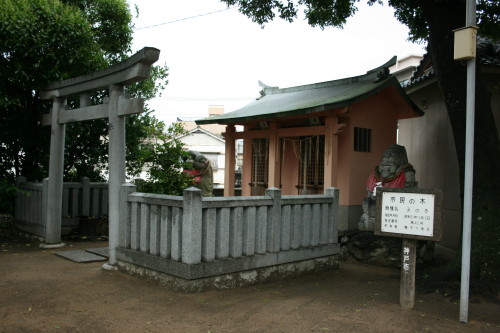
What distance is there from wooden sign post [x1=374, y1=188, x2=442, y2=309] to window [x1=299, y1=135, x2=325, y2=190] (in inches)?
203

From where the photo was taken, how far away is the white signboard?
5.85 meters

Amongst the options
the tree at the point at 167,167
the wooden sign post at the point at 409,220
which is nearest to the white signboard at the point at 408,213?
the wooden sign post at the point at 409,220

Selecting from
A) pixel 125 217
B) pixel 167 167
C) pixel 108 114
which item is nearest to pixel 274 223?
pixel 167 167

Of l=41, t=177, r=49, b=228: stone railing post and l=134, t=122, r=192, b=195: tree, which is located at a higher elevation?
l=134, t=122, r=192, b=195: tree

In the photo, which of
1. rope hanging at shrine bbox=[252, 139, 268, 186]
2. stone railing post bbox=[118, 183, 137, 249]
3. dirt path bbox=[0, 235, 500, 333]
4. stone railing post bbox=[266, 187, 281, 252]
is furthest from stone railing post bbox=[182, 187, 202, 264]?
rope hanging at shrine bbox=[252, 139, 268, 186]

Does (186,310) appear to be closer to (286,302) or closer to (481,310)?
(286,302)

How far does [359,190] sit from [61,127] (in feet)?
24.6

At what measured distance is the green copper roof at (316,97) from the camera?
10109mm

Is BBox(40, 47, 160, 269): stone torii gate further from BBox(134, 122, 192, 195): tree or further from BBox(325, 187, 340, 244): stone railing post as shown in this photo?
BBox(325, 187, 340, 244): stone railing post

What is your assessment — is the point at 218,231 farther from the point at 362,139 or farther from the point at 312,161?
the point at 362,139

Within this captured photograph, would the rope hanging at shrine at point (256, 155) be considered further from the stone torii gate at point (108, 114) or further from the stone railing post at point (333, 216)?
the stone torii gate at point (108, 114)

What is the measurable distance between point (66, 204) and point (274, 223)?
6594 mm

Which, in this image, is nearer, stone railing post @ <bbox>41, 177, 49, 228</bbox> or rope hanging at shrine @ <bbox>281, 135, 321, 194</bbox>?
stone railing post @ <bbox>41, 177, 49, 228</bbox>

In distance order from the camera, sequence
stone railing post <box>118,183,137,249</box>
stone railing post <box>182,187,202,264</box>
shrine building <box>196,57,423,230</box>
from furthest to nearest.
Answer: shrine building <box>196,57,423,230</box>
stone railing post <box>118,183,137,249</box>
stone railing post <box>182,187,202,264</box>
